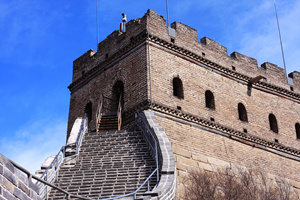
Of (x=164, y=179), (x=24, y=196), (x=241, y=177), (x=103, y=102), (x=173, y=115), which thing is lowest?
(x=24, y=196)

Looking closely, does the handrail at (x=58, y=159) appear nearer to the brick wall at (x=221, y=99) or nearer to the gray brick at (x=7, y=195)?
the brick wall at (x=221, y=99)

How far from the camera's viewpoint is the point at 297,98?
2328 cm

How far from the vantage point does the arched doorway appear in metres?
19.8

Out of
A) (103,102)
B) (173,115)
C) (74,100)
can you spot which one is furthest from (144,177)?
(74,100)

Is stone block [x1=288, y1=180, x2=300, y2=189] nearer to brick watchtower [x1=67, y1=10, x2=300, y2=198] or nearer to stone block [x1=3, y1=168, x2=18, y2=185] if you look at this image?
brick watchtower [x1=67, y1=10, x2=300, y2=198]

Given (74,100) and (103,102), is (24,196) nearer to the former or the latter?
(103,102)

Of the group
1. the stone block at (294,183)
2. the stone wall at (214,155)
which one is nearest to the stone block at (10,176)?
the stone wall at (214,155)

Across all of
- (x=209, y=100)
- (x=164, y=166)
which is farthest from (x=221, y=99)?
(x=164, y=166)

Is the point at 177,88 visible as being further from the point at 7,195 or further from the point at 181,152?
the point at 7,195

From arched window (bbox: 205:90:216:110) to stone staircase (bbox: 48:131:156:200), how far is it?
4469 mm

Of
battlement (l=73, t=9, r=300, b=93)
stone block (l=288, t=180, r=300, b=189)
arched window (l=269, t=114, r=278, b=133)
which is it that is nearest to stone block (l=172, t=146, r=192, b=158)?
battlement (l=73, t=9, r=300, b=93)

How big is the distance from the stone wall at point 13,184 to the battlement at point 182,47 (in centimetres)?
1220

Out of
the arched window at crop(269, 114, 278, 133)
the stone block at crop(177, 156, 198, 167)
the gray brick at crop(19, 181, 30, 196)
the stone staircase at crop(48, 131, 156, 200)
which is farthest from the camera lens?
the arched window at crop(269, 114, 278, 133)

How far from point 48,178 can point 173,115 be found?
6025mm
